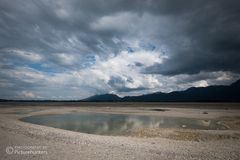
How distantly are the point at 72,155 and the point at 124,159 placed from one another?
3796 millimetres

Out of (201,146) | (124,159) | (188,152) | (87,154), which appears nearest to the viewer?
(124,159)

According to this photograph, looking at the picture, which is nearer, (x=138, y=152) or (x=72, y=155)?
(x=72, y=155)

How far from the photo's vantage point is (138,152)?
1417 centimetres

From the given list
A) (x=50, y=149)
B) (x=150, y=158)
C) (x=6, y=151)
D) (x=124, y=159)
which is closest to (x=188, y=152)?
(x=150, y=158)

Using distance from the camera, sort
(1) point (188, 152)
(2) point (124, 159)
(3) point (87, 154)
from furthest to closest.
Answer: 1. (1) point (188, 152)
2. (3) point (87, 154)
3. (2) point (124, 159)

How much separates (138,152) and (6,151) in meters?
10.1

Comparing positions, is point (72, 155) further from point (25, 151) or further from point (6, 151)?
point (6, 151)

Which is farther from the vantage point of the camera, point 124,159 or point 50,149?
point 50,149

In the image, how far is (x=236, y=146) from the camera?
54.4ft

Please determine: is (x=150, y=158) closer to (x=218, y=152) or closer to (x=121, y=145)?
(x=121, y=145)

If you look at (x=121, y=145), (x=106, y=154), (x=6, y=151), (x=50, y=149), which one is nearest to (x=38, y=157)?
(x=50, y=149)

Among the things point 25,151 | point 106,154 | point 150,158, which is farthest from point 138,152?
point 25,151

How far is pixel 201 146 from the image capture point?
16469 millimetres

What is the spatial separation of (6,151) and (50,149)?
316 cm
